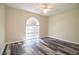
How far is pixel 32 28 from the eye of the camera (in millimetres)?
1823

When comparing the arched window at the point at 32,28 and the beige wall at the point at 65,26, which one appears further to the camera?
the arched window at the point at 32,28

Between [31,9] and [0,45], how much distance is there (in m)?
0.87

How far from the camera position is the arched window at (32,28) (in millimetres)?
1786

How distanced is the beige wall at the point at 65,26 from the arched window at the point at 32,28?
26 centimetres

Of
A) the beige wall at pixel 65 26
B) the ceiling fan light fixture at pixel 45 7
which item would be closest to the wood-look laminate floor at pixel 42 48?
the beige wall at pixel 65 26

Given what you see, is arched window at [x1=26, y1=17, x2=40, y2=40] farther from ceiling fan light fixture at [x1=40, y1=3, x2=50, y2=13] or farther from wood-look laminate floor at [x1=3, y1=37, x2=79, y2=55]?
ceiling fan light fixture at [x1=40, y1=3, x2=50, y2=13]

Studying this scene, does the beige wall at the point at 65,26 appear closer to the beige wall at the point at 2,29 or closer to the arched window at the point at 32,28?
the arched window at the point at 32,28

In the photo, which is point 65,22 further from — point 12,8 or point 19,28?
point 12,8

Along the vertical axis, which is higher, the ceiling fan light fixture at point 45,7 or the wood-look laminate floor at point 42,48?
the ceiling fan light fixture at point 45,7

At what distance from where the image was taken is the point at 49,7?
172cm

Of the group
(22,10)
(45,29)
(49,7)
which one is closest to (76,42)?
(45,29)

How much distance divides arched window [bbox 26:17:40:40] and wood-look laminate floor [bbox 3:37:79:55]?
82 mm

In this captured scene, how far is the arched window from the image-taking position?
1786mm

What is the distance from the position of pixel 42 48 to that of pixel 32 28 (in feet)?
1.44
